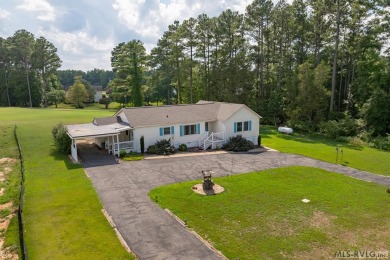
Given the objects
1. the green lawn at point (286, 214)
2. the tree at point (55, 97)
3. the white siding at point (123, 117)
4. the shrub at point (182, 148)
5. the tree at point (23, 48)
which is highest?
the tree at point (23, 48)

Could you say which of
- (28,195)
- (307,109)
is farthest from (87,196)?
(307,109)

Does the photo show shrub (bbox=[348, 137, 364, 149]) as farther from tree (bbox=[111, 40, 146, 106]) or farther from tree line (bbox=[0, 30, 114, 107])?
tree line (bbox=[0, 30, 114, 107])

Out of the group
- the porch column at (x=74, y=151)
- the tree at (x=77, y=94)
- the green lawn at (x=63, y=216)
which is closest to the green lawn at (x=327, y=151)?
the porch column at (x=74, y=151)

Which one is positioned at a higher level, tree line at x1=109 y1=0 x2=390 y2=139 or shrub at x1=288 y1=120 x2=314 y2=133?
tree line at x1=109 y1=0 x2=390 y2=139

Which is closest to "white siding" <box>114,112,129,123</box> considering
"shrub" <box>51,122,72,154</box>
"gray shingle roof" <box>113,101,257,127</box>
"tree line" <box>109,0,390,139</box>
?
"gray shingle roof" <box>113,101,257,127</box>

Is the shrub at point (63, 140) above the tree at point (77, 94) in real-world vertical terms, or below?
below

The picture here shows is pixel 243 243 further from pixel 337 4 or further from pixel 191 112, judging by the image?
pixel 337 4

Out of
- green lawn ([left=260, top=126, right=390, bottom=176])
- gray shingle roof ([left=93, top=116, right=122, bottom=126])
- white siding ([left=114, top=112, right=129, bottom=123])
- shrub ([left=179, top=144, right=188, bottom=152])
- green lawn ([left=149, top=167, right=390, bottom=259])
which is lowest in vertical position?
green lawn ([left=149, top=167, right=390, bottom=259])

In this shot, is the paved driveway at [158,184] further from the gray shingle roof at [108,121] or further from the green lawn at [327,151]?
the gray shingle roof at [108,121]

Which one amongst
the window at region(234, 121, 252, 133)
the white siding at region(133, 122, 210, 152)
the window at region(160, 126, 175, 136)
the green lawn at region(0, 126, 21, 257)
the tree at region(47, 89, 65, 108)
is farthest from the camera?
the tree at region(47, 89, 65, 108)
